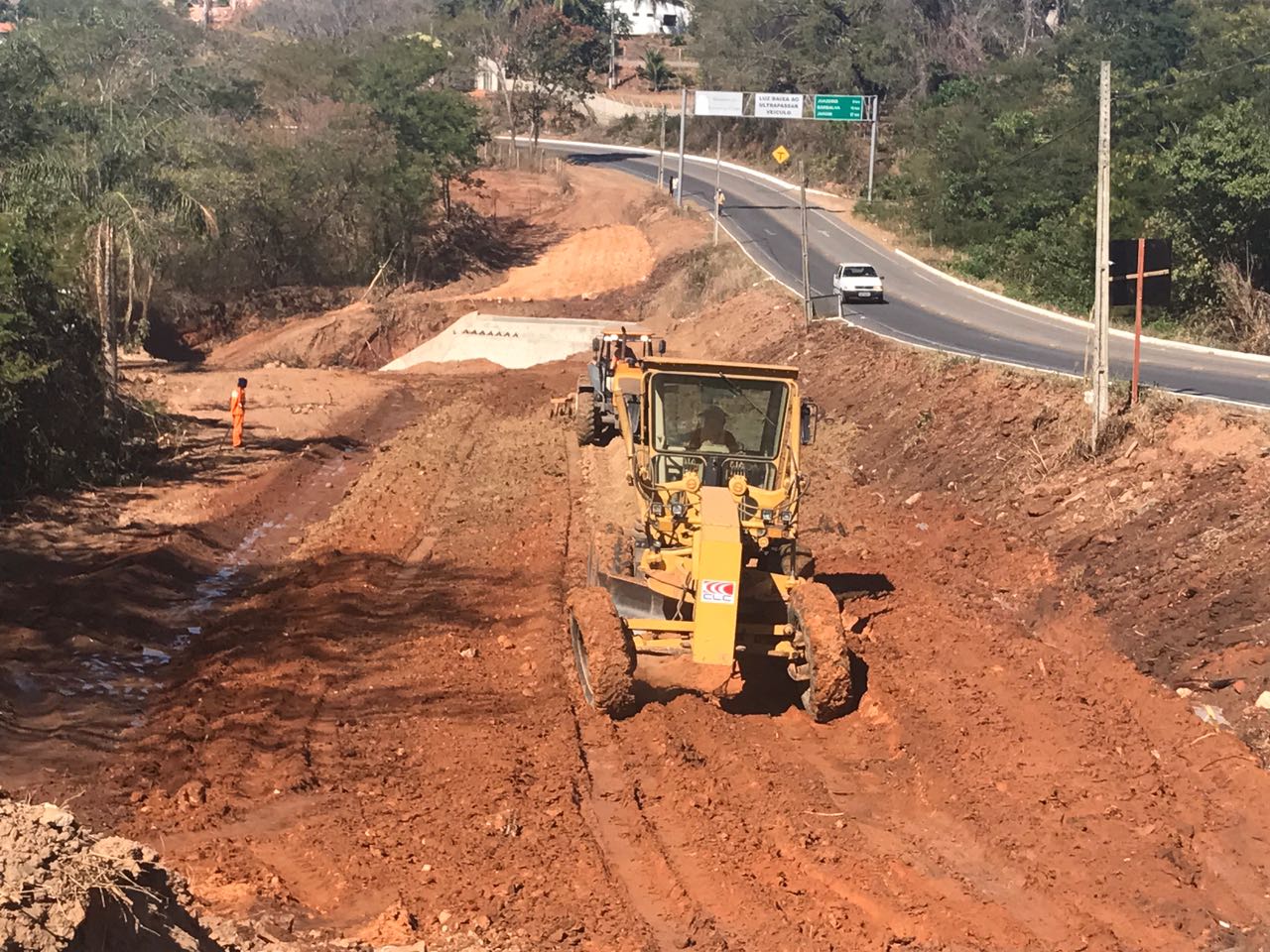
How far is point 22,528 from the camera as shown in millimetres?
18391

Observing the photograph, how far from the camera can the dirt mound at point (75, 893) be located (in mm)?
5457

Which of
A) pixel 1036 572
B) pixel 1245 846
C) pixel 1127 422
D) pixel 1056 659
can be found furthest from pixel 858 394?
pixel 1245 846

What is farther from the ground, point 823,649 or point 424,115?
point 424,115

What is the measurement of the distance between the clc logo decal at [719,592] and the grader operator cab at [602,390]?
11.0 metres

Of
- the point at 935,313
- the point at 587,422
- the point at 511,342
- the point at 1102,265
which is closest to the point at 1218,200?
the point at 935,313

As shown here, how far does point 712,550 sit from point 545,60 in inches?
3467

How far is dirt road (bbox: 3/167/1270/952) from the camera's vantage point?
28.2 feet

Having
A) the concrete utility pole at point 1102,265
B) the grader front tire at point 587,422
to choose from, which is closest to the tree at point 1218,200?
the concrete utility pole at point 1102,265

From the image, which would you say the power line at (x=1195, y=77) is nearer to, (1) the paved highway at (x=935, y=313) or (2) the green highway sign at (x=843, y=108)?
(1) the paved highway at (x=935, y=313)

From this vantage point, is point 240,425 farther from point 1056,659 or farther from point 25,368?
point 1056,659

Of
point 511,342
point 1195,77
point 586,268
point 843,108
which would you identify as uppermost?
point 1195,77

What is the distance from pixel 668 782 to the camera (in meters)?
10.7

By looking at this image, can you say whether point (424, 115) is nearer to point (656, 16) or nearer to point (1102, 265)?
point (1102, 265)

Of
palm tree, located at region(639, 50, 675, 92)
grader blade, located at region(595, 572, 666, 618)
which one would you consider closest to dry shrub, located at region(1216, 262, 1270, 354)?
grader blade, located at region(595, 572, 666, 618)
